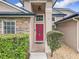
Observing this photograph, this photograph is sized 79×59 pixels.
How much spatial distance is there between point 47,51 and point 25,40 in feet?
20.8

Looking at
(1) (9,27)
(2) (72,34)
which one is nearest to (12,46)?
(1) (9,27)

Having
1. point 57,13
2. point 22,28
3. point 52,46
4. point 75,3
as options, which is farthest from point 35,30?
point 75,3

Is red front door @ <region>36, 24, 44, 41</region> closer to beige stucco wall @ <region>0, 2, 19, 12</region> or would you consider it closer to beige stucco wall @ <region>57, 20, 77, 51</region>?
beige stucco wall @ <region>57, 20, 77, 51</region>

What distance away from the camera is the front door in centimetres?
Result: 1897

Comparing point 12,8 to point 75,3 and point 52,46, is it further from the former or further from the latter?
point 75,3

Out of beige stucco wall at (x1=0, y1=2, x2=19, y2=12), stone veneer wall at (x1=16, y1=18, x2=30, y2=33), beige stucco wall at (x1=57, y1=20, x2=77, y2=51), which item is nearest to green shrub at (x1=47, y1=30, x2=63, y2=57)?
stone veneer wall at (x1=16, y1=18, x2=30, y2=33)

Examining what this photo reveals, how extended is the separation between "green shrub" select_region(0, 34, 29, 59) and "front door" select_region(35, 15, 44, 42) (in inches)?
459

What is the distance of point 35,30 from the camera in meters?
19.1

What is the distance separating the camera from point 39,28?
19125mm

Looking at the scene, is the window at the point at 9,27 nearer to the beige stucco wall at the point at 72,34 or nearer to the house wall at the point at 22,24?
the house wall at the point at 22,24

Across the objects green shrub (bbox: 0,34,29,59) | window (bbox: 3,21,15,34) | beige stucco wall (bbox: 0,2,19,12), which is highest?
beige stucco wall (bbox: 0,2,19,12)

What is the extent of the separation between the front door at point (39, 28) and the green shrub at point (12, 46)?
11.7m

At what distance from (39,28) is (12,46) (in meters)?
12.0

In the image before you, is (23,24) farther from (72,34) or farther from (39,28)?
(39,28)
